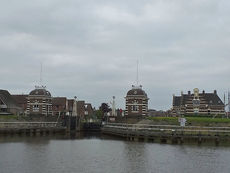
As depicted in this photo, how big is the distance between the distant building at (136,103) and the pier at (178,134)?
17130 millimetres

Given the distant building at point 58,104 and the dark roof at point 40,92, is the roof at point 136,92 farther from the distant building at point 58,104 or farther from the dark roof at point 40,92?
the distant building at point 58,104

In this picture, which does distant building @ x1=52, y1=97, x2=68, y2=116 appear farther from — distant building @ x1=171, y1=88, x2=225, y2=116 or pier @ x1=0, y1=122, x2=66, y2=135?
distant building @ x1=171, y1=88, x2=225, y2=116

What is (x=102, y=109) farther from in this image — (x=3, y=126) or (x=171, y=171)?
(x=171, y=171)

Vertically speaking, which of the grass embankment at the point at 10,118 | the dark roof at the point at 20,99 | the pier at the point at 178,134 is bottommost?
the pier at the point at 178,134

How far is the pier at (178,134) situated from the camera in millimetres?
44219

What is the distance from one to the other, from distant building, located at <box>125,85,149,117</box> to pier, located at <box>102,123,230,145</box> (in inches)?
674

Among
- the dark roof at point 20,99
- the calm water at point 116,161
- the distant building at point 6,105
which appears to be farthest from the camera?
the dark roof at point 20,99

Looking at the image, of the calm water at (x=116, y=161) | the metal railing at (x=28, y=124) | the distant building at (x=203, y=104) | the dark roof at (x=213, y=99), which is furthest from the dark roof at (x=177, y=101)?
the calm water at (x=116, y=161)

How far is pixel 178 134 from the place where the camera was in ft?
147

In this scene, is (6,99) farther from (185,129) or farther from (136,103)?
(185,129)

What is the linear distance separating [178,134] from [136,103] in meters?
23.8

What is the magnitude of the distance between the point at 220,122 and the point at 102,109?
6355 cm

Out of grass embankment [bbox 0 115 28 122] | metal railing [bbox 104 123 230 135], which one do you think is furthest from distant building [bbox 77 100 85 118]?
metal railing [bbox 104 123 230 135]

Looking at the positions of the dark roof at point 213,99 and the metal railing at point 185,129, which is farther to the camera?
the dark roof at point 213,99
